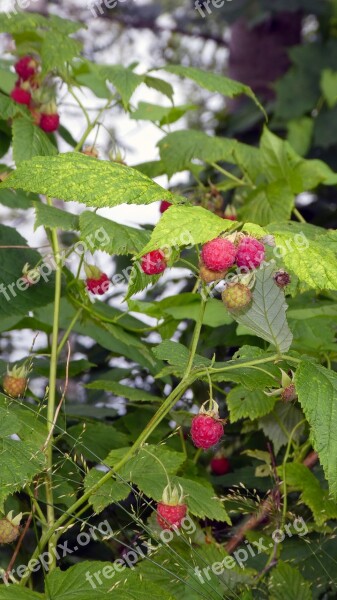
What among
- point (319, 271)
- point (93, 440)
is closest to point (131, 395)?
point (93, 440)

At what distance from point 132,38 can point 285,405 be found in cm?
337

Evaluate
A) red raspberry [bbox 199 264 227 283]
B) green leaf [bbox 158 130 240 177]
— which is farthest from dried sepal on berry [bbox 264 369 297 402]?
green leaf [bbox 158 130 240 177]

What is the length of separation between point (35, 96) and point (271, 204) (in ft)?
1.31

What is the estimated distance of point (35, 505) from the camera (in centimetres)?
101

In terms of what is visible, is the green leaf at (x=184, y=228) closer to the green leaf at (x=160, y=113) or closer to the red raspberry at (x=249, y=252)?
the red raspberry at (x=249, y=252)

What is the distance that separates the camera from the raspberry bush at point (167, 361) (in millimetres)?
824

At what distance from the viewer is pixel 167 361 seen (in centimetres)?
117

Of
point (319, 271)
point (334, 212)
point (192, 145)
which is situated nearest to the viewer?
point (319, 271)

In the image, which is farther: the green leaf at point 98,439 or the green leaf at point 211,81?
the green leaf at point 211,81

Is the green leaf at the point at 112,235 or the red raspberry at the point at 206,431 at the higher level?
the green leaf at the point at 112,235

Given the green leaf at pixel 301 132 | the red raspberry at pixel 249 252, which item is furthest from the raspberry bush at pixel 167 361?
the green leaf at pixel 301 132

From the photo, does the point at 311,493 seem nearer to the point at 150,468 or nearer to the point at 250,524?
the point at 250,524

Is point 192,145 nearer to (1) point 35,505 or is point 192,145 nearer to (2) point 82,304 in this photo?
(2) point 82,304

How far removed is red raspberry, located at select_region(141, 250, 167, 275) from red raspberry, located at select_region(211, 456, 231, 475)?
63 cm
